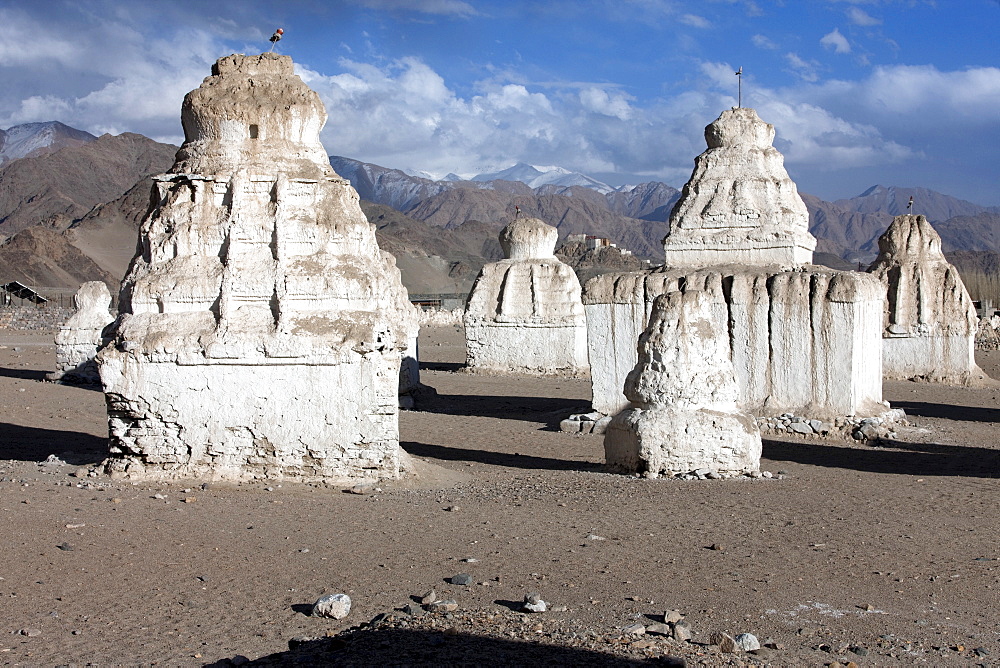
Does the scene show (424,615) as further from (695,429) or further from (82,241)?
(82,241)

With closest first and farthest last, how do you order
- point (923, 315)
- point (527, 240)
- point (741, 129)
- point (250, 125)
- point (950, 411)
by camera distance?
1. point (250, 125)
2. point (741, 129)
3. point (950, 411)
4. point (923, 315)
5. point (527, 240)

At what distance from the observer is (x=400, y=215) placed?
101m

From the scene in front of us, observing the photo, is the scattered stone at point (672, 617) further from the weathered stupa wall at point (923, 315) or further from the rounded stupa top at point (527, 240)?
the rounded stupa top at point (527, 240)

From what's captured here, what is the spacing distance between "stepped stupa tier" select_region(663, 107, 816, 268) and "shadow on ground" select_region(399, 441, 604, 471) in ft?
12.3

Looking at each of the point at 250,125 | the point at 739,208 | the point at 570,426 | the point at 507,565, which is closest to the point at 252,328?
the point at 250,125

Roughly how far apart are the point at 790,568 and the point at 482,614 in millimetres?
1712

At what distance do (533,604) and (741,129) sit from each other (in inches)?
360

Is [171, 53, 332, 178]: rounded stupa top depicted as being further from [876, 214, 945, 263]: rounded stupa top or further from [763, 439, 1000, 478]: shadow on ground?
[876, 214, 945, 263]: rounded stupa top

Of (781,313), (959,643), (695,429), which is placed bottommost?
(959,643)

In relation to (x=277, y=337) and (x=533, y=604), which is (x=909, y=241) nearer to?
(x=277, y=337)

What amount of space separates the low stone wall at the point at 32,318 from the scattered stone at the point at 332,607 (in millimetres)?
29559

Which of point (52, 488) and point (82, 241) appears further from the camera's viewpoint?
point (82, 241)

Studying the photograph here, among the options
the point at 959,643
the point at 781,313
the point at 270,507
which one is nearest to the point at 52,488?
the point at 270,507

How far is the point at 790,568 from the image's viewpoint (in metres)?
4.86
